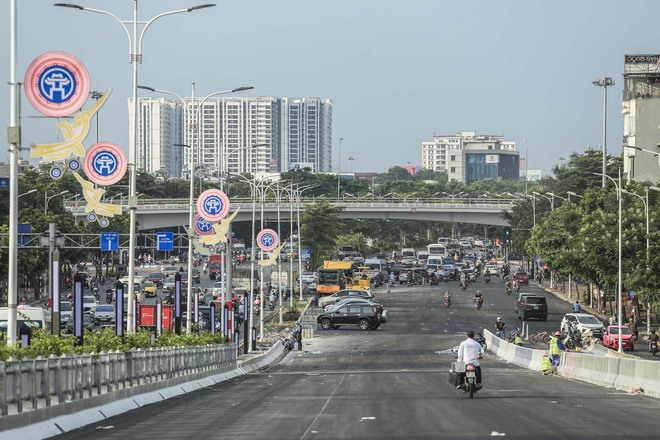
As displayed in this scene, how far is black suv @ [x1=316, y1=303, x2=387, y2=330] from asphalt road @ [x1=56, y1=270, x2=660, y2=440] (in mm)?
23876

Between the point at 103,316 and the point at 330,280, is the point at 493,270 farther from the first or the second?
the point at 103,316

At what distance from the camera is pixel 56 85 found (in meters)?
24.3

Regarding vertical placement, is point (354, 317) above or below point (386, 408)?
below

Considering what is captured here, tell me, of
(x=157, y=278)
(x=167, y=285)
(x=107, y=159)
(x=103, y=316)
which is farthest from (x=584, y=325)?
(x=157, y=278)

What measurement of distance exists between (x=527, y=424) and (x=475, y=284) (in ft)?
357

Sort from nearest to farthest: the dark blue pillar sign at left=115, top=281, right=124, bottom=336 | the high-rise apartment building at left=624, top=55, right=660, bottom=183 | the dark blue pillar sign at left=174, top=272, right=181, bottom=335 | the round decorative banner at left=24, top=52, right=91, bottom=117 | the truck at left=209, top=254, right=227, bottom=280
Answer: the round decorative banner at left=24, top=52, right=91, bottom=117 < the dark blue pillar sign at left=115, top=281, right=124, bottom=336 < the dark blue pillar sign at left=174, top=272, right=181, bottom=335 < the high-rise apartment building at left=624, top=55, right=660, bottom=183 < the truck at left=209, top=254, right=227, bottom=280

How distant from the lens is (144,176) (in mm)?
170000

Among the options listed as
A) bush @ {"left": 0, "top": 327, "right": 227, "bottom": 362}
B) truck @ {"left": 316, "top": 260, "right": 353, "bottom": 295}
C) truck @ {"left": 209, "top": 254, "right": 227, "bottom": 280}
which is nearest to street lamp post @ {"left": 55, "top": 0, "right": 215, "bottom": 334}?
bush @ {"left": 0, "top": 327, "right": 227, "bottom": 362}

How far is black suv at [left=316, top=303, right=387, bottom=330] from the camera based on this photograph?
81312 millimetres

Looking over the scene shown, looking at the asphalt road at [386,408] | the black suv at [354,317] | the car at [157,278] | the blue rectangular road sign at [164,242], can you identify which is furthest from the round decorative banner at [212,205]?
the car at [157,278]

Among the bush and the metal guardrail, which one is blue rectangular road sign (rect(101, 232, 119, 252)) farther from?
Result: the metal guardrail

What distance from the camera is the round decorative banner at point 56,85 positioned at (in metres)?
24.2

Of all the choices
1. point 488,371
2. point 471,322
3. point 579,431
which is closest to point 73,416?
point 579,431

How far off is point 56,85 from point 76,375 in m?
5.39
